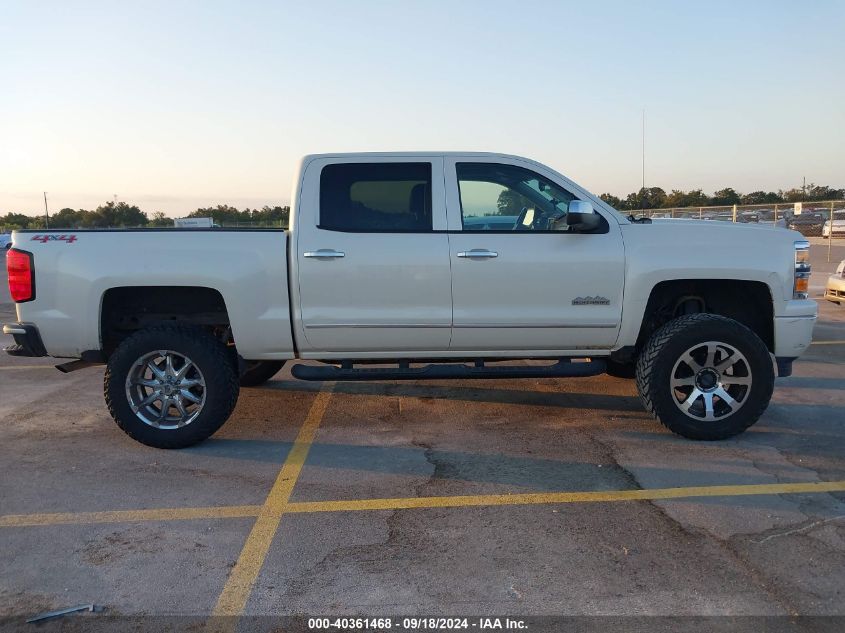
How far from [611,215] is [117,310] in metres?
3.80

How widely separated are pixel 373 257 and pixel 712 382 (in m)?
2.67

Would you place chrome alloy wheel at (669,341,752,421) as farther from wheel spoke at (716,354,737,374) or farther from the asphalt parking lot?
the asphalt parking lot

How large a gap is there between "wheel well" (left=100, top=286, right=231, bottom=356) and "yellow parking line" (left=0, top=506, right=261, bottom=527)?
1.46m

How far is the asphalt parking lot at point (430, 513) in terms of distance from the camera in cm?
287

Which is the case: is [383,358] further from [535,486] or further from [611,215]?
[611,215]

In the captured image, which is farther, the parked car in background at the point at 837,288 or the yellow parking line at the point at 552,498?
the parked car in background at the point at 837,288

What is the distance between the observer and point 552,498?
12.5ft

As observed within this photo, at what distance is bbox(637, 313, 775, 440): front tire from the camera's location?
15.4ft

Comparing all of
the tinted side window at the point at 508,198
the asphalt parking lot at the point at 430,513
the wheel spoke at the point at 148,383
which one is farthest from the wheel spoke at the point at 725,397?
the wheel spoke at the point at 148,383

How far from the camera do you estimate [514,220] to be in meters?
4.91

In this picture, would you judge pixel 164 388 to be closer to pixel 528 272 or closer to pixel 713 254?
pixel 528 272

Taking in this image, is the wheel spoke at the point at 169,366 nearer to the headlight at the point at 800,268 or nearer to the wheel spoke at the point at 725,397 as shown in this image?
the wheel spoke at the point at 725,397

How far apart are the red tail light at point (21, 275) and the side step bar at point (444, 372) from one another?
1916 millimetres

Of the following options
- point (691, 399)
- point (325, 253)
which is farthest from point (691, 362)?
point (325, 253)
